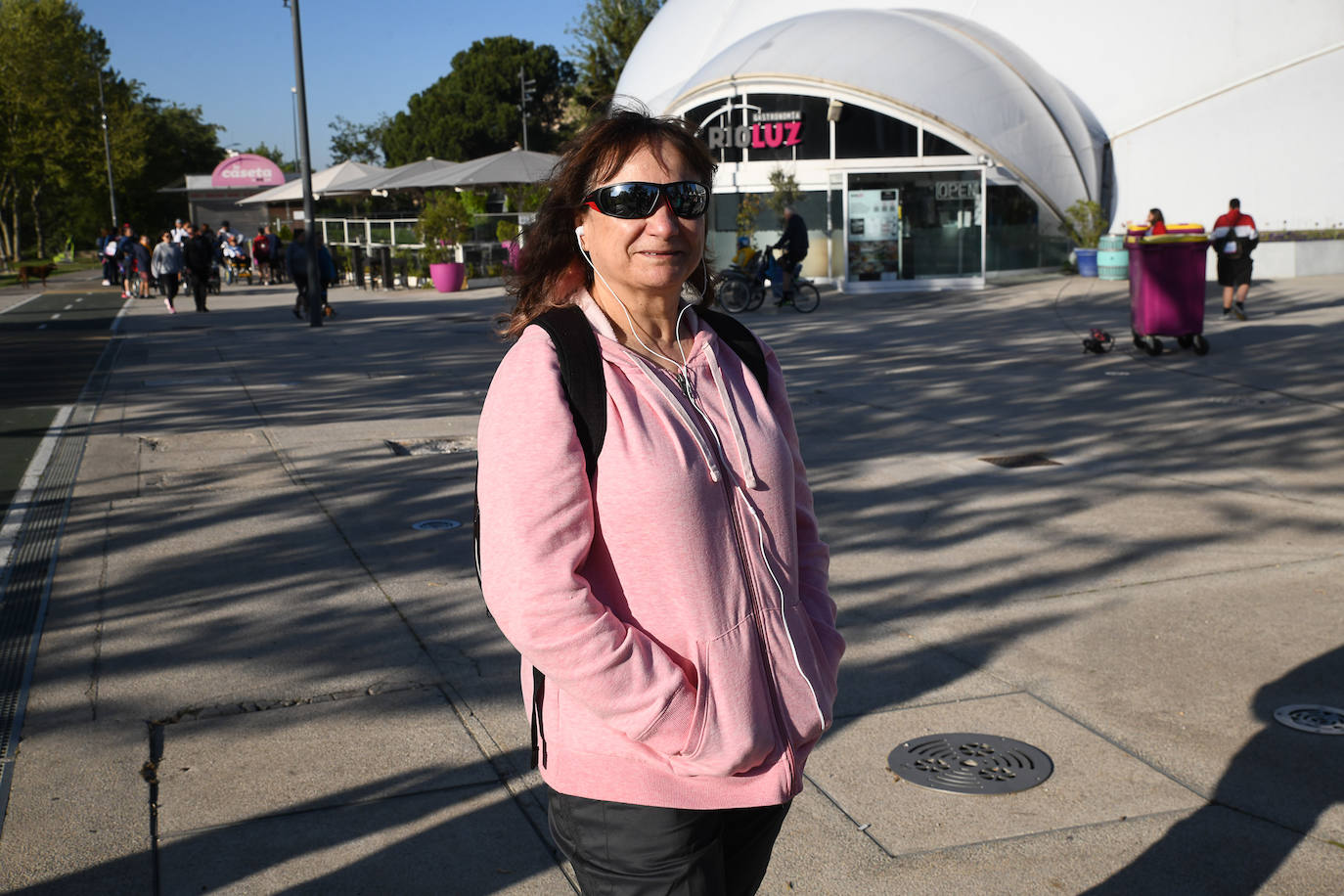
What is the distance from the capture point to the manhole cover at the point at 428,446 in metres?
10.1

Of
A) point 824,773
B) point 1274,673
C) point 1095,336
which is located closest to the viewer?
point 824,773

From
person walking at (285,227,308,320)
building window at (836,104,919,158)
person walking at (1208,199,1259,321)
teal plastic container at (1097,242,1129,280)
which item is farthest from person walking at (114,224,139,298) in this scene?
person walking at (1208,199,1259,321)

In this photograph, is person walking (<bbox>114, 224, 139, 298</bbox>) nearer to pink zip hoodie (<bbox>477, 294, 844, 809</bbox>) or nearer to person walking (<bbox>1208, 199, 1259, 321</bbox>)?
person walking (<bbox>1208, 199, 1259, 321</bbox>)

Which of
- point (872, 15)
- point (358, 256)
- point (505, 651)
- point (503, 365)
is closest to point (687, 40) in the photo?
point (872, 15)

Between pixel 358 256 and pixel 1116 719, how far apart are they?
3253 cm

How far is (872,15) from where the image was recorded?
3397cm

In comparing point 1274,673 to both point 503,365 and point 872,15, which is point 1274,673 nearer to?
point 503,365

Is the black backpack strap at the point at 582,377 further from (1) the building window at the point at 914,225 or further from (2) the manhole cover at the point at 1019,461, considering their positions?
(1) the building window at the point at 914,225

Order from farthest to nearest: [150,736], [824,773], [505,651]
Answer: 1. [505,651]
2. [150,736]
3. [824,773]

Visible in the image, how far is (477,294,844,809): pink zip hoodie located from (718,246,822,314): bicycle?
69.6 ft

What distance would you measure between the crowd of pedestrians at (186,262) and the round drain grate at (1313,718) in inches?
1017

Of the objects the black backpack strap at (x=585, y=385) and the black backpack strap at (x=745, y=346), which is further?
the black backpack strap at (x=745, y=346)

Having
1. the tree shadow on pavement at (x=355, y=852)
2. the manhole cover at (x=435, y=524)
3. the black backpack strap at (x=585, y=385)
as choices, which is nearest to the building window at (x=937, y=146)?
the manhole cover at (x=435, y=524)

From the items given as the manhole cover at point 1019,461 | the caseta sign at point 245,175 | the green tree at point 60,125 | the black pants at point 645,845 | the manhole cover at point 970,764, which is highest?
the green tree at point 60,125
